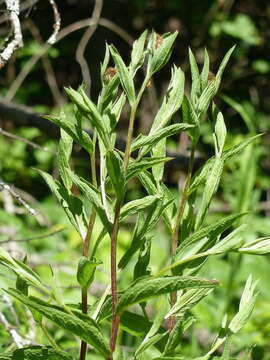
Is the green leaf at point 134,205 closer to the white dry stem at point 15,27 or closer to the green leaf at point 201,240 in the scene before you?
the green leaf at point 201,240

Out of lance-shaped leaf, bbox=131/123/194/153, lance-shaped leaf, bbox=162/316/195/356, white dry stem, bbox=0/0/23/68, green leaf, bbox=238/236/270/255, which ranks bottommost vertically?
lance-shaped leaf, bbox=162/316/195/356

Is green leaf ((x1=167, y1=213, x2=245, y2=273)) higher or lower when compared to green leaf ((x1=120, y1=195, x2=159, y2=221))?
lower

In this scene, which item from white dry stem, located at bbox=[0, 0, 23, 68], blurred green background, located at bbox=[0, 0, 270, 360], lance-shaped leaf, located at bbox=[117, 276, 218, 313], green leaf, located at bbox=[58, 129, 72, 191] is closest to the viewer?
lance-shaped leaf, located at bbox=[117, 276, 218, 313]

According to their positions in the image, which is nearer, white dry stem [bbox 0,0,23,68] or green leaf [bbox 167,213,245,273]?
green leaf [bbox 167,213,245,273]

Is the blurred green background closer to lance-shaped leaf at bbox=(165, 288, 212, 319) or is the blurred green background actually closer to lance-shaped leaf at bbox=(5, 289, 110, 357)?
lance-shaped leaf at bbox=(165, 288, 212, 319)

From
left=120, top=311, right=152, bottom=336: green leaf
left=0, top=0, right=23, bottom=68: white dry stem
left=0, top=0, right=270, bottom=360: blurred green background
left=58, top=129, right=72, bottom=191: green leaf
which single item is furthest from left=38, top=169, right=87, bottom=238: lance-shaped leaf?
left=0, top=0, right=270, bottom=360: blurred green background

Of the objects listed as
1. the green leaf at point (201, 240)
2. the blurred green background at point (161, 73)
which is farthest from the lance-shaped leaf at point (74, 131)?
the blurred green background at point (161, 73)

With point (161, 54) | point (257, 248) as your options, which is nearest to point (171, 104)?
point (161, 54)
